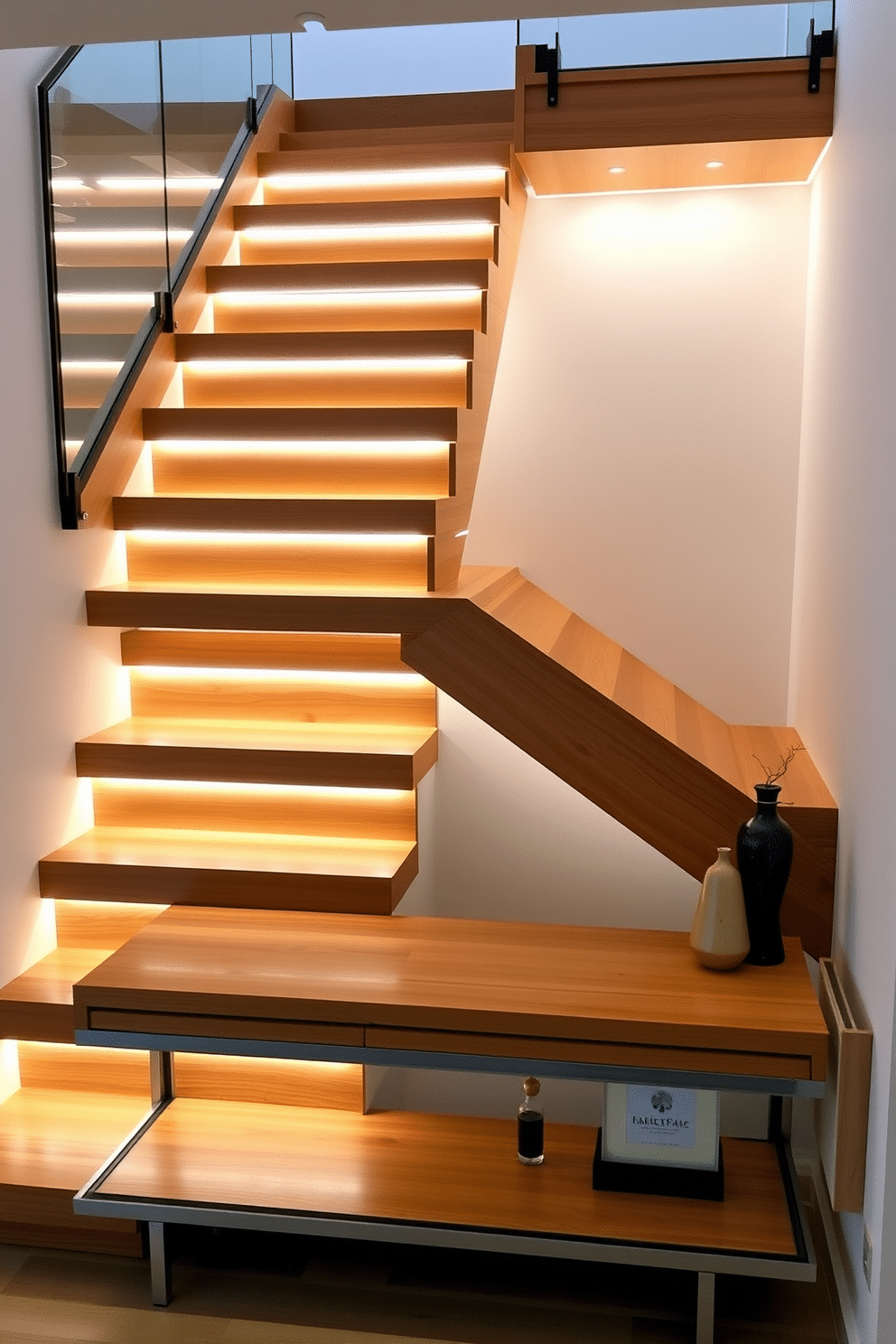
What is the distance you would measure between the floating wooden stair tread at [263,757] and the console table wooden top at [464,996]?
451 millimetres

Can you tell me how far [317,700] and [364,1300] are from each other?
170 cm

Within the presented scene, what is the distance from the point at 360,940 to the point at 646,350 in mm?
2806

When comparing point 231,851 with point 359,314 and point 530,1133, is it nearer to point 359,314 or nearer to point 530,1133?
point 530,1133

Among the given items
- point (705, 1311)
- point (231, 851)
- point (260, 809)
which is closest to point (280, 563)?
point (260, 809)

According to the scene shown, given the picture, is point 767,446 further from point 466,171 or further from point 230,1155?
point 230,1155

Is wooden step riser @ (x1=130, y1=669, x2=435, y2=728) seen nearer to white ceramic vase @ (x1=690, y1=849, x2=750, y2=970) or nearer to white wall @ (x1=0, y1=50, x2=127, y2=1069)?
white wall @ (x1=0, y1=50, x2=127, y2=1069)

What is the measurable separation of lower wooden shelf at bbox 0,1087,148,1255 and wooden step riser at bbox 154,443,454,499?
1.92 m

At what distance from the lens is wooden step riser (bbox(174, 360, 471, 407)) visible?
393cm

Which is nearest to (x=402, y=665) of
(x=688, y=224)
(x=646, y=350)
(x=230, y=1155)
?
(x=230, y=1155)

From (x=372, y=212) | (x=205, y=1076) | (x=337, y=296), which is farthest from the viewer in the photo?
(x=372, y=212)

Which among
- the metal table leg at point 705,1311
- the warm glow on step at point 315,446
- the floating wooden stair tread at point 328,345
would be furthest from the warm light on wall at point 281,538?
the metal table leg at point 705,1311

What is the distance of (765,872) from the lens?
9.76ft

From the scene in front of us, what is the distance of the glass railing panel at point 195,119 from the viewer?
13.2 feet

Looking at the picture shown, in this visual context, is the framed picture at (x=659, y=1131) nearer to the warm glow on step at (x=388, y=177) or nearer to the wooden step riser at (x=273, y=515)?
the wooden step riser at (x=273, y=515)
